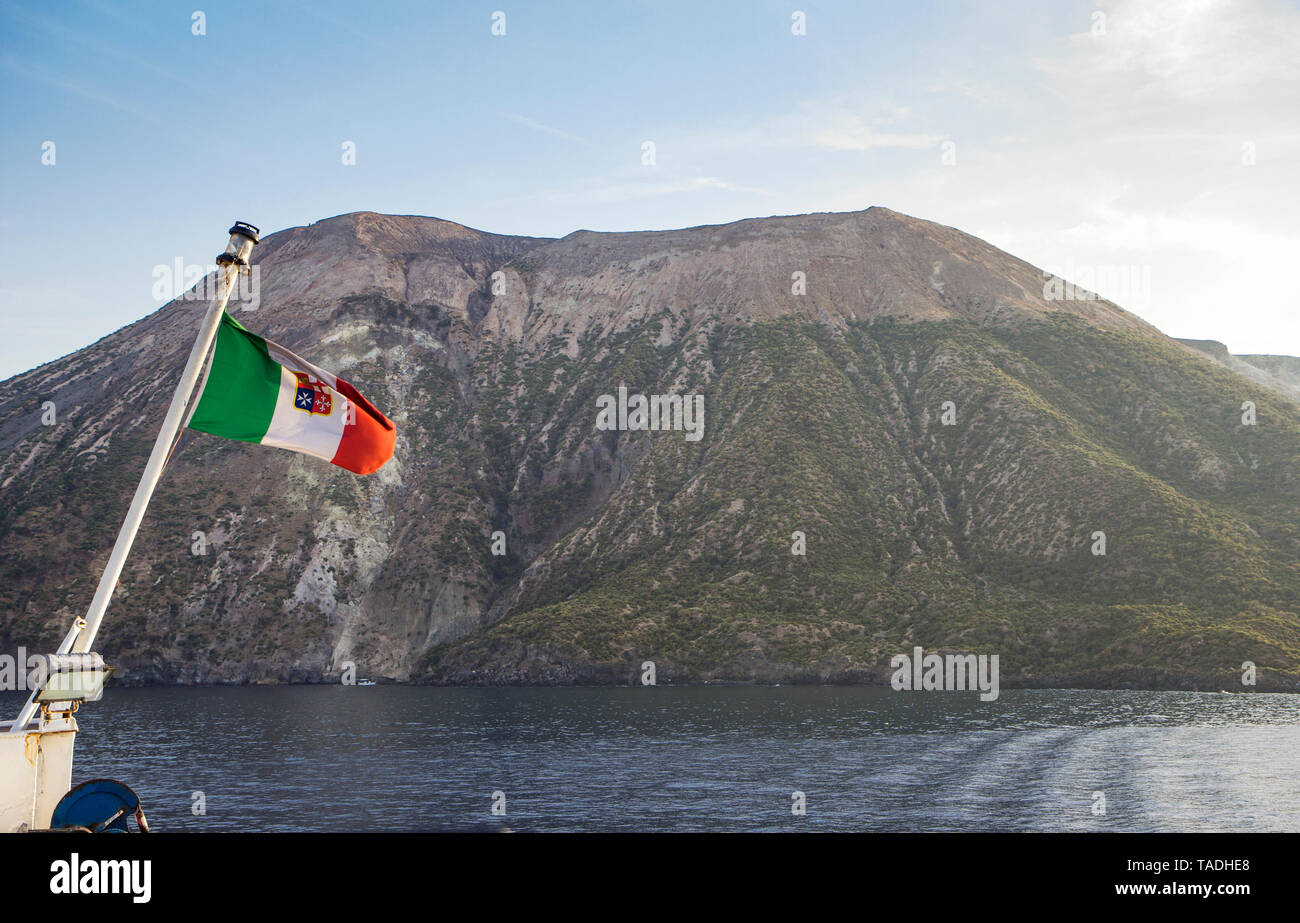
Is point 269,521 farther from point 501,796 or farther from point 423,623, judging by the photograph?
point 501,796

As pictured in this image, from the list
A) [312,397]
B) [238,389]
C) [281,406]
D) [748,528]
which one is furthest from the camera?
[748,528]

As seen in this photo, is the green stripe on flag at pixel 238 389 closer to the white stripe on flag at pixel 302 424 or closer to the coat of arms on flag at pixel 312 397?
the white stripe on flag at pixel 302 424

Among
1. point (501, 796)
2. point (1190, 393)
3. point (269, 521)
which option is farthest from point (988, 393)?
point (501, 796)

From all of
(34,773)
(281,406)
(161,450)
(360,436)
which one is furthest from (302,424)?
(34,773)

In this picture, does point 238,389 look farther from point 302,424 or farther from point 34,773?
point 34,773

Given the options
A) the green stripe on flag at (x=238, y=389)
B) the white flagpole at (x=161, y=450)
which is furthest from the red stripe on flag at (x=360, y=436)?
the white flagpole at (x=161, y=450)

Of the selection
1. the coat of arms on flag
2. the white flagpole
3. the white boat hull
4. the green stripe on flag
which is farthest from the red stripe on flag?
the white boat hull

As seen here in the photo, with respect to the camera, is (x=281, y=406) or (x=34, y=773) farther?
(x=281, y=406)
